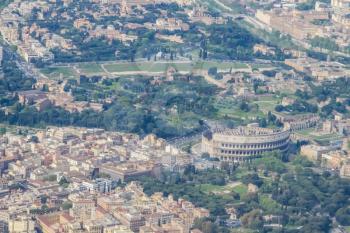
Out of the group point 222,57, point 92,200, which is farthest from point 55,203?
point 222,57

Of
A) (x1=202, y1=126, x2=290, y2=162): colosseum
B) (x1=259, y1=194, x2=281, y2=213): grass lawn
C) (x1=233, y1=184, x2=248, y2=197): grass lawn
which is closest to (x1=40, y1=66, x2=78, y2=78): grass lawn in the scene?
(x1=202, y1=126, x2=290, y2=162): colosseum

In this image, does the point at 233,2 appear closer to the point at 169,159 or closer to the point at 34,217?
the point at 169,159

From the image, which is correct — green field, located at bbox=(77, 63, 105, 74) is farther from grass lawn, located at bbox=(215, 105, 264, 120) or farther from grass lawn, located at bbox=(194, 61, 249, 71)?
grass lawn, located at bbox=(215, 105, 264, 120)

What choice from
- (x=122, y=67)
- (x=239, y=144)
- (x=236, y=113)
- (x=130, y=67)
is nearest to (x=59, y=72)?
(x=122, y=67)

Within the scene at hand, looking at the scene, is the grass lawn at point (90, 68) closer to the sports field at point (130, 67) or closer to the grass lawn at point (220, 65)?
the sports field at point (130, 67)

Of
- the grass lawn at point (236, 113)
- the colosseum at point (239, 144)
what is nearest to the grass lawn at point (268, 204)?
the colosseum at point (239, 144)

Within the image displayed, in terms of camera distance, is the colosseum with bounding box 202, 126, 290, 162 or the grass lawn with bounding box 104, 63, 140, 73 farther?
the grass lawn with bounding box 104, 63, 140, 73

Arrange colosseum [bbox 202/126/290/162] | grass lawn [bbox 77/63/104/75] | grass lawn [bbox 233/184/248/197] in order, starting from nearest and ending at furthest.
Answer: grass lawn [bbox 233/184/248/197]
colosseum [bbox 202/126/290/162]
grass lawn [bbox 77/63/104/75]
